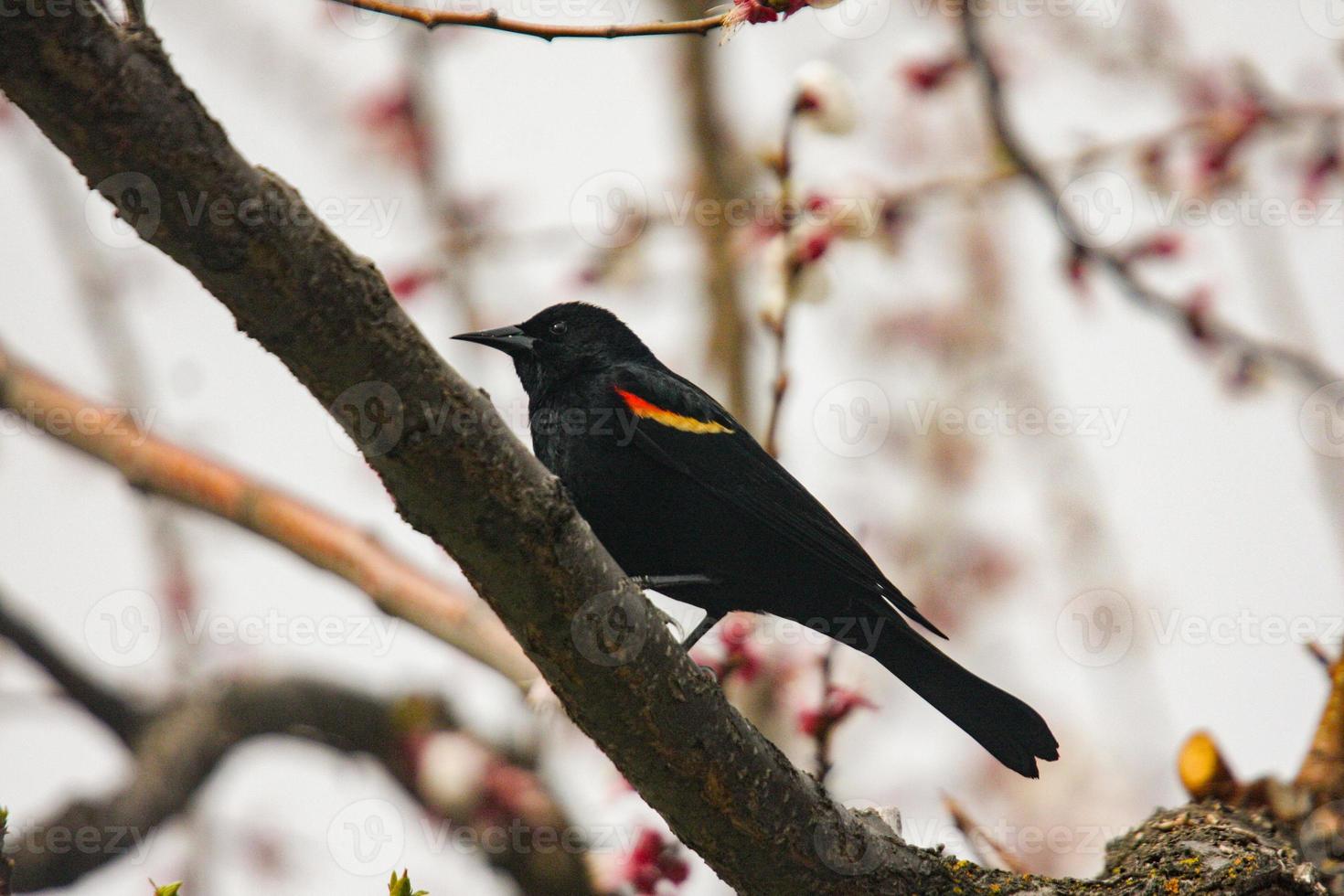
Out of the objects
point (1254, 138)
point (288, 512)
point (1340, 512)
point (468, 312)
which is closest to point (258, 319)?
point (288, 512)

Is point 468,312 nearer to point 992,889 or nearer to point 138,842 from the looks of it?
point 138,842

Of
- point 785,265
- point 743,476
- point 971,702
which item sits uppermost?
point 785,265

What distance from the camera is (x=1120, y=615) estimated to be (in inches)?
266

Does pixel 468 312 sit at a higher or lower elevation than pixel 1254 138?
lower

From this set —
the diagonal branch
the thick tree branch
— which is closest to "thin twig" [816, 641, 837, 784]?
the thick tree branch

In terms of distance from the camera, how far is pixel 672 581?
3252 mm

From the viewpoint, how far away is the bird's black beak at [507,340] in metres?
3.70

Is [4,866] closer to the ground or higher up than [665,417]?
closer to the ground

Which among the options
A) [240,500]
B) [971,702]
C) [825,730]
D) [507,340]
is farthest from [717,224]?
[825,730]

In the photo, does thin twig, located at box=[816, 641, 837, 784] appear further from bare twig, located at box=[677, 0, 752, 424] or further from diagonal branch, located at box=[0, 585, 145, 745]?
diagonal branch, located at box=[0, 585, 145, 745]

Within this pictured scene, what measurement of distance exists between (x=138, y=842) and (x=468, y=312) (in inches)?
88.7

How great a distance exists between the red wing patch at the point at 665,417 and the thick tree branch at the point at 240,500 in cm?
79

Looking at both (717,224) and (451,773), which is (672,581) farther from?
(717,224)

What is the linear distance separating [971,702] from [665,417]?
1197 millimetres
